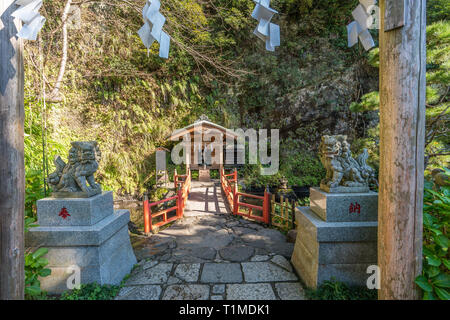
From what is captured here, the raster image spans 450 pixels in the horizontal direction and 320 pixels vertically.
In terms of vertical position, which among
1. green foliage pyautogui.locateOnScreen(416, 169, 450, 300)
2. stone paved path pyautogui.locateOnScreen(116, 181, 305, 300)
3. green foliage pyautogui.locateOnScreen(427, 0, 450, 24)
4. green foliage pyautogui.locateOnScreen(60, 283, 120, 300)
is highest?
green foliage pyautogui.locateOnScreen(427, 0, 450, 24)

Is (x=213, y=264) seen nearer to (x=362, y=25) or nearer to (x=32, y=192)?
(x=32, y=192)

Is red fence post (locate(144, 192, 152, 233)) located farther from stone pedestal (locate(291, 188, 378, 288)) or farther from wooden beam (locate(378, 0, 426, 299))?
wooden beam (locate(378, 0, 426, 299))

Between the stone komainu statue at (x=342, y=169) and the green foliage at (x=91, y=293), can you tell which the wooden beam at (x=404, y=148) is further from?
the green foliage at (x=91, y=293)

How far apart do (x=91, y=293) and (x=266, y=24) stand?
3828 mm

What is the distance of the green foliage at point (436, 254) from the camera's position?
73.0 inches

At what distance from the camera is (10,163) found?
1.85 meters

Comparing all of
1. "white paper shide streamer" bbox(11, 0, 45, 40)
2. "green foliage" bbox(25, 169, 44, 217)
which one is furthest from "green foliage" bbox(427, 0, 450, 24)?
"green foliage" bbox(25, 169, 44, 217)

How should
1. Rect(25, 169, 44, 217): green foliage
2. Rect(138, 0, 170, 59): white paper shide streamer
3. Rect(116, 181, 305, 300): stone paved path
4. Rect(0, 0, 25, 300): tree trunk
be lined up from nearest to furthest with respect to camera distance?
Rect(0, 0, 25, 300): tree trunk < Rect(138, 0, 170, 59): white paper shide streamer < Rect(116, 181, 305, 300): stone paved path < Rect(25, 169, 44, 217): green foliage

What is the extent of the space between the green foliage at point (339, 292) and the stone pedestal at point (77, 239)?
109 inches

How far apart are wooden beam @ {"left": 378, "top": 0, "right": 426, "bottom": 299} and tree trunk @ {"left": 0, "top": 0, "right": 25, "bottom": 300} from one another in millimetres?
3507

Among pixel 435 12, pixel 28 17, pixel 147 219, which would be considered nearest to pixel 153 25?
pixel 28 17

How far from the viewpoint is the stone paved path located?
273 cm

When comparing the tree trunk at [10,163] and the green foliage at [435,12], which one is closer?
the tree trunk at [10,163]

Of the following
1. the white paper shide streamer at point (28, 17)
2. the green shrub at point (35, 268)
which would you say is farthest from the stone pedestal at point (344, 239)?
the white paper shide streamer at point (28, 17)
